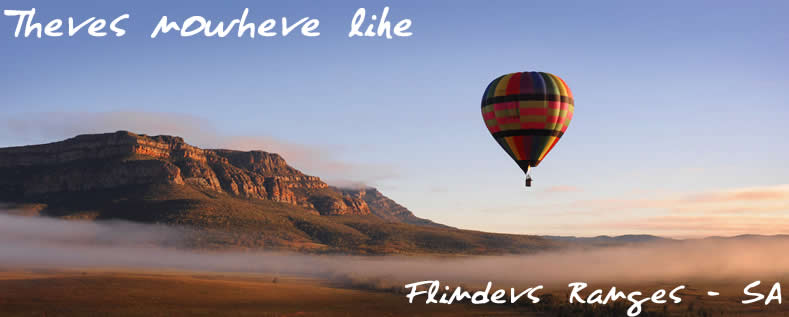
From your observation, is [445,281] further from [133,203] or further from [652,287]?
[133,203]

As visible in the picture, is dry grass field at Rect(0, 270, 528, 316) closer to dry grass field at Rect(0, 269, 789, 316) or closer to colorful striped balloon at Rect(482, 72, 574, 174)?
dry grass field at Rect(0, 269, 789, 316)

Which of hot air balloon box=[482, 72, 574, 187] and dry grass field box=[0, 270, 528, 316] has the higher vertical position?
hot air balloon box=[482, 72, 574, 187]

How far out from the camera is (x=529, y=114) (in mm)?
51219

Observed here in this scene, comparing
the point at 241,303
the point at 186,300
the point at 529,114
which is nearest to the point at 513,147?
the point at 529,114

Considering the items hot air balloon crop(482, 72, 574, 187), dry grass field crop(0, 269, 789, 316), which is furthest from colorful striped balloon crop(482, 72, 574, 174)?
dry grass field crop(0, 269, 789, 316)

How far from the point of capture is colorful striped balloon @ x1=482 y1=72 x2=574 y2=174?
5122cm

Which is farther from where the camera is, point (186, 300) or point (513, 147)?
point (186, 300)

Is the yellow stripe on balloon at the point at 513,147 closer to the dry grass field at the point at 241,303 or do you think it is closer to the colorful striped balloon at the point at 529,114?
the colorful striped balloon at the point at 529,114

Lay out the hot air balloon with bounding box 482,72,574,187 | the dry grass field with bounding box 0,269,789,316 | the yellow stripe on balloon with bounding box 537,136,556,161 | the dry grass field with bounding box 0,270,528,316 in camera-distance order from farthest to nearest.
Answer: the dry grass field with bounding box 0,269,789,316
the dry grass field with bounding box 0,270,528,316
the yellow stripe on balloon with bounding box 537,136,556,161
the hot air balloon with bounding box 482,72,574,187

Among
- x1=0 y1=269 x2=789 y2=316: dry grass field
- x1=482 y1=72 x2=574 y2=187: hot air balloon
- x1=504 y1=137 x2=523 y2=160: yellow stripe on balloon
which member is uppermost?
x1=482 y1=72 x2=574 y2=187: hot air balloon

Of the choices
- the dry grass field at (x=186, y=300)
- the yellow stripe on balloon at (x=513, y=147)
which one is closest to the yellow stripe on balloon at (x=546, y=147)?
the yellow stripe on balloon at (x=513, y=147)

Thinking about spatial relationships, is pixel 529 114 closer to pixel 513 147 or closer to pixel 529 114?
pixel 529 114

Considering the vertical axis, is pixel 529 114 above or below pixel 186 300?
above

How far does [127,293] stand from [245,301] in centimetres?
1005
